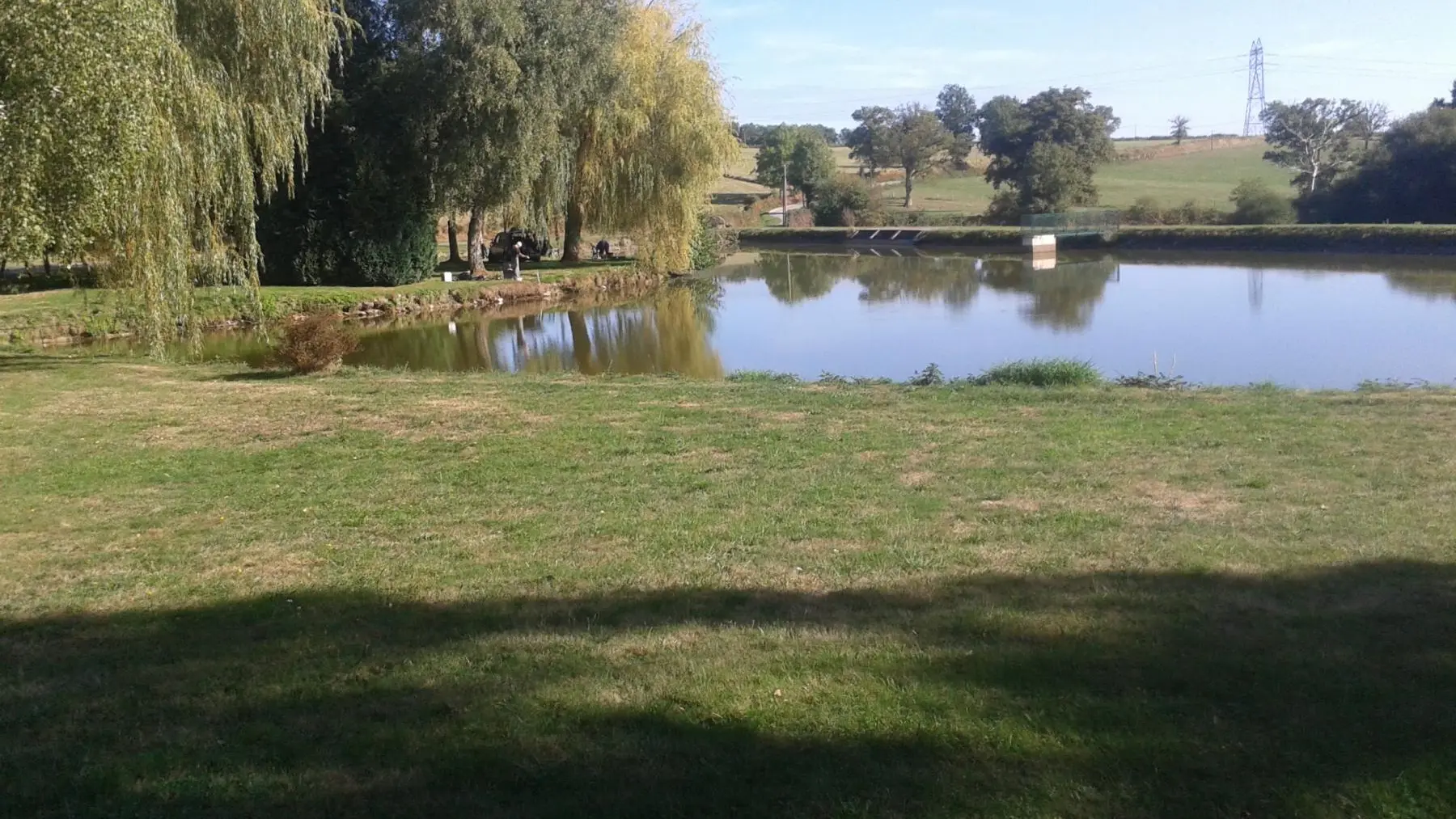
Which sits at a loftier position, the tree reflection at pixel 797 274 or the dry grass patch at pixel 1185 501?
the tree reflection at pixel 797 274

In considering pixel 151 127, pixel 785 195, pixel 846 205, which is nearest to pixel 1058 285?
pixel 151 127

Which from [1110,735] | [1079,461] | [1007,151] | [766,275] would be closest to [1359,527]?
[1079,461]

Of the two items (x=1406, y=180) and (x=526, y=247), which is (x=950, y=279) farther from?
(x=1406, y=180)

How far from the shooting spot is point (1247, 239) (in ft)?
159

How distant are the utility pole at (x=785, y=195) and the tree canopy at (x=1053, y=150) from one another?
13319 millimetres

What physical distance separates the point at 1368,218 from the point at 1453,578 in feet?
178

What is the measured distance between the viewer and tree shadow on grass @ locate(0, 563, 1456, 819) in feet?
10.1

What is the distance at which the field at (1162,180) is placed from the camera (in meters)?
69.2

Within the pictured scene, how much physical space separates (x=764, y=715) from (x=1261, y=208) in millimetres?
57998

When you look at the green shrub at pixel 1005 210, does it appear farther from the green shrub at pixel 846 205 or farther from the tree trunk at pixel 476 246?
the tree trunk at pixel 476 246

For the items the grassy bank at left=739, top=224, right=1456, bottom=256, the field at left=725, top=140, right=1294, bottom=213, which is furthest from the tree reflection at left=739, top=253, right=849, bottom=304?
the field at left=725, top=140, right=1294, bottom=213

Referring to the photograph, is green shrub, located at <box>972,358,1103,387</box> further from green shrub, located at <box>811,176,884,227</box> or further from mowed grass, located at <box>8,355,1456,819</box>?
green shrub, located at <box>811,176,884,227</box>

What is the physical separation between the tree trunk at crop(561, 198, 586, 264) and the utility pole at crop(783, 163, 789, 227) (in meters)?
31.4

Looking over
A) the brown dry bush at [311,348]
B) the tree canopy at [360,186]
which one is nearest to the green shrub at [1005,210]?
the tree canopy at [360,186]
